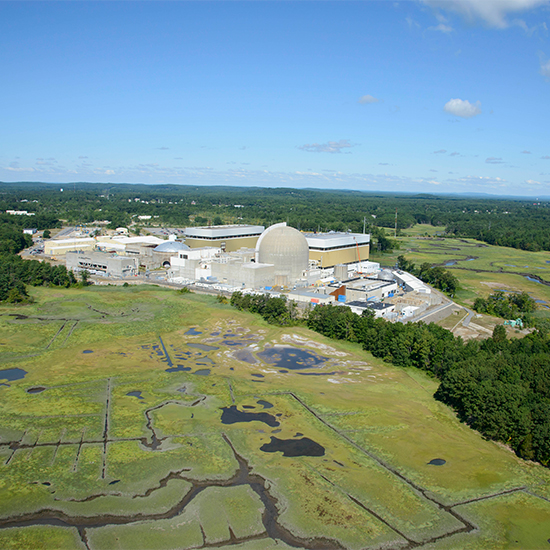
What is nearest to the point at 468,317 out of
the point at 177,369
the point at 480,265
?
the point at 177,369

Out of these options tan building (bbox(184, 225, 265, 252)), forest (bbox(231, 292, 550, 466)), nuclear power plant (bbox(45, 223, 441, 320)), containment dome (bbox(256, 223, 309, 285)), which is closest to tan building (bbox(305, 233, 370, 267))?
nuclear power plant (bbox(45, 223, 441, 320))

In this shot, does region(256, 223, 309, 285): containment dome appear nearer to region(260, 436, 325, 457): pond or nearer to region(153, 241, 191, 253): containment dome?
region(153, 241, 191, 253): containment dome

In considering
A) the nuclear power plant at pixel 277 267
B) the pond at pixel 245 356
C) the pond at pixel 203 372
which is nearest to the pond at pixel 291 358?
the pond at pixel 245 356

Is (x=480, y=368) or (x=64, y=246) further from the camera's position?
(x=64, y=246)

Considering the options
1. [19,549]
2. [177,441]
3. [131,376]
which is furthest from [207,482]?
[131,376]

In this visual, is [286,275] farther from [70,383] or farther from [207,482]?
[207,482]

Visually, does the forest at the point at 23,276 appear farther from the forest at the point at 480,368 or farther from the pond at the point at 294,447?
the pond at the point at 294,447

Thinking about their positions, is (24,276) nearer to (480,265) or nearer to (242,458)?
(242,458)
